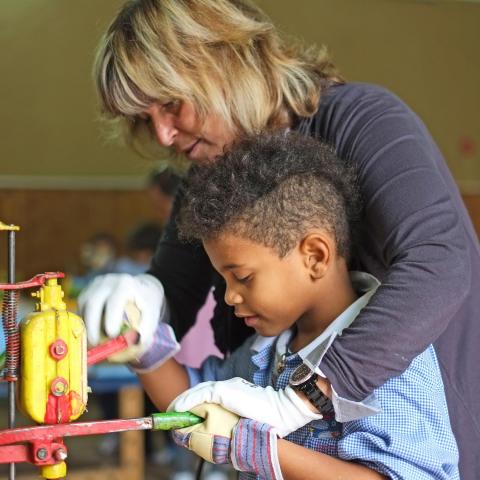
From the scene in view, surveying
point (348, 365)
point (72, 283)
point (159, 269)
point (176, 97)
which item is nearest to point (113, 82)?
point (176, 97)

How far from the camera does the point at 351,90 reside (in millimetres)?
1346

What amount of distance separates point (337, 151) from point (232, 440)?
45cm

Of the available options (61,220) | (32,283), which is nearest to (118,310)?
(32,283)

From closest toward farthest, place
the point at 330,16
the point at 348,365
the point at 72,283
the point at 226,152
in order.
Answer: the point at 348,365 < the point at 226,152 < the point at 72,283 < the point at 330,16

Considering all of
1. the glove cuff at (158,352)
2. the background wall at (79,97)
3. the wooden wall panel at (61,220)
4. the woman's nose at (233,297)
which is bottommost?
the wooden wall panel at (61,220)

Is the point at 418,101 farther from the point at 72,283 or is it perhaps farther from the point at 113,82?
the point at 113,82

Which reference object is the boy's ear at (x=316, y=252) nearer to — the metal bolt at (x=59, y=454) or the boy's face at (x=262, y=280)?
the boy's face at (x=262, y=280)

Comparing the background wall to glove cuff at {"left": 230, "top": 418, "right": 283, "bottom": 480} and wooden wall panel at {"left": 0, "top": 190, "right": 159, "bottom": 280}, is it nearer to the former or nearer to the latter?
wooden wall panel at {"left": 0, "top": 190, "right": 159, "bottom": 280}

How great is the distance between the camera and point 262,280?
1.18 meters

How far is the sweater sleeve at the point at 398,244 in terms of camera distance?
1091mm

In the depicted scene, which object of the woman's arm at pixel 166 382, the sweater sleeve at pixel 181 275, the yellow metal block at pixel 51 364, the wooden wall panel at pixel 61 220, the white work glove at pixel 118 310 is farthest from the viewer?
the wooden wall panel at pixel 61 220

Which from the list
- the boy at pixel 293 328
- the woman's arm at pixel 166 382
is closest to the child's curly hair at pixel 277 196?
the boy at pixel 293 328

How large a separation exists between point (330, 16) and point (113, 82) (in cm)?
609

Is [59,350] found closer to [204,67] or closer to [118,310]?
[118,310]
